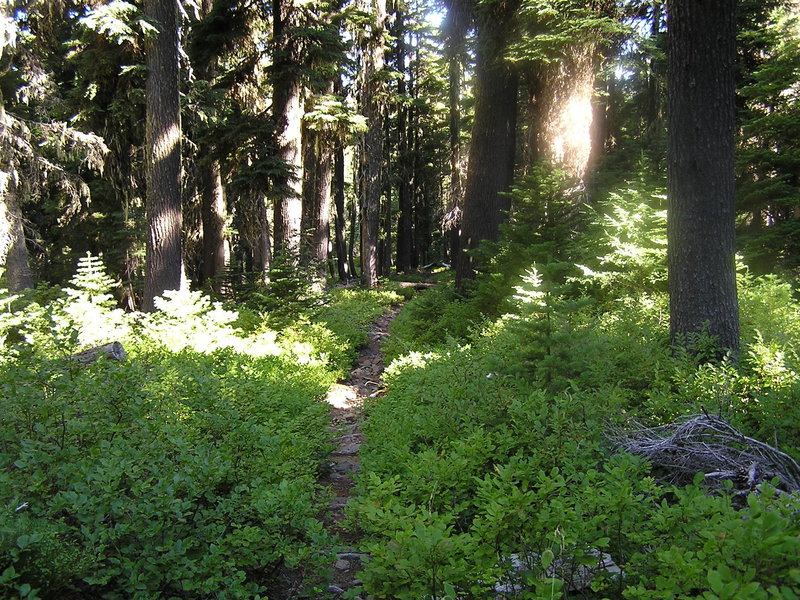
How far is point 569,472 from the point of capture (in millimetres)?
3133

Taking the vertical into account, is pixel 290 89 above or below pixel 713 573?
above

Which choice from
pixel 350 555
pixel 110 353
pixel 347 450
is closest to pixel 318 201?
pixel 110 353

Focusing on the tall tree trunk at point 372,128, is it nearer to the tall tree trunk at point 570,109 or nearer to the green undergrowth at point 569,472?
the tall tree trunk at point 570,109

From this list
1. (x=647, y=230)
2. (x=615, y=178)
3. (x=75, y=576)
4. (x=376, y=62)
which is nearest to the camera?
(x=75, y=576)

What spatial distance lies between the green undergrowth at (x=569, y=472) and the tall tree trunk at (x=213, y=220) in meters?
10.5

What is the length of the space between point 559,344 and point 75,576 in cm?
413

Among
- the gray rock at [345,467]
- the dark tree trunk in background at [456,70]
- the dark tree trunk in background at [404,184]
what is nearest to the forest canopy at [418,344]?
the dark tree trunk in background at [456,70]

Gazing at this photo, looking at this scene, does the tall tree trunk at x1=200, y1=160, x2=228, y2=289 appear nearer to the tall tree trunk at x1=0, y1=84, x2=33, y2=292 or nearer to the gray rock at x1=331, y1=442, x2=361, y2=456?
the tall tree trunk at x1=0, y1=84, x2=33, y2=292

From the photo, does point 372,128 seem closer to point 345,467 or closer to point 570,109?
point 570,109

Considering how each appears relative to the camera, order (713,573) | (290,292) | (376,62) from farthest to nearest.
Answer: (376,62), (290,292), (713,573)

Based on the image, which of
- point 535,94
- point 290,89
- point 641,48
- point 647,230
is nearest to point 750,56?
point 641,48

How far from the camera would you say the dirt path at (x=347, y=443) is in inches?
146

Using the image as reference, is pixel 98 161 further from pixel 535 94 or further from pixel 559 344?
pixel 559 344

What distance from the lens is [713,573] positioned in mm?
1740
